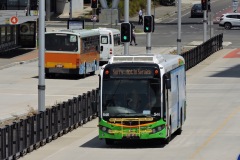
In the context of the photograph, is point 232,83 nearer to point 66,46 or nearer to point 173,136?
point 66,46

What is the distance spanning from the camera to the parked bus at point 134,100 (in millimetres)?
27438

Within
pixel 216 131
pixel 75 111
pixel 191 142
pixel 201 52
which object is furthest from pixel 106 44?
pixel 191 142

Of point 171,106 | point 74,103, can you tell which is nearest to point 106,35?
point 74,103

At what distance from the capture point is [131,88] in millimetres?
27703

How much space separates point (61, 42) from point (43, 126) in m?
23.6

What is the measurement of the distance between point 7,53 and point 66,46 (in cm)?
1627

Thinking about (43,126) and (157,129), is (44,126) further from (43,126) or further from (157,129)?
(157,129)

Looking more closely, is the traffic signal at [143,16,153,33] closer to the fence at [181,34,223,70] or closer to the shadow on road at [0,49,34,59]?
the fence at [181,34,223,70]

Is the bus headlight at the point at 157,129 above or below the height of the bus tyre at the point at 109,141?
above

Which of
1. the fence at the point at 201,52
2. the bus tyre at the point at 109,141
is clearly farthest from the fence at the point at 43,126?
the fence at the point at 201,52

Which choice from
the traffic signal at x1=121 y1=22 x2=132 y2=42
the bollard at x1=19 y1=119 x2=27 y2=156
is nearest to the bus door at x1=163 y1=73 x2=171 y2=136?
the bollard at x1=19 y1=119 x2=27 y2=156

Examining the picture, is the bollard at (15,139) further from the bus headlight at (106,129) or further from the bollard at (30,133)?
the bus headlight at (106,129)

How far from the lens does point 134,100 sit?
90.4 feet

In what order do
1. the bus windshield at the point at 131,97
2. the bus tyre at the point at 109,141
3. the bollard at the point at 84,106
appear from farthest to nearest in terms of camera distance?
the bollard at the point at 84,106
the bus tyre at the point at 109,141
the bus windshield at the point at 131,97
